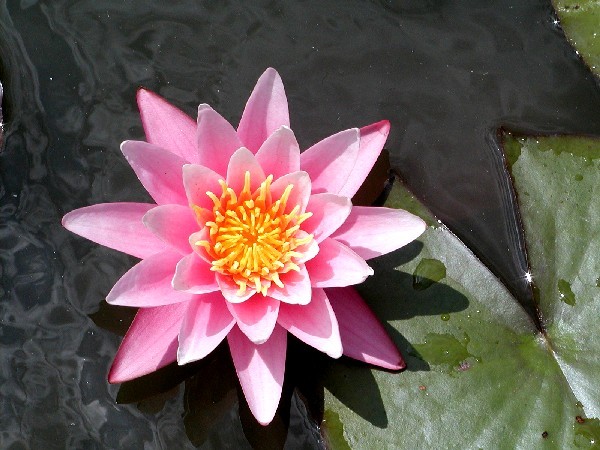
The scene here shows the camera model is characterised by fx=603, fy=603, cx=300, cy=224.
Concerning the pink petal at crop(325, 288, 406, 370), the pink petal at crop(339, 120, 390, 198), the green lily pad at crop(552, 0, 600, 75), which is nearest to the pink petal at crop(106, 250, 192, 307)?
the pink petal at crop(325, 288, 406, 370)

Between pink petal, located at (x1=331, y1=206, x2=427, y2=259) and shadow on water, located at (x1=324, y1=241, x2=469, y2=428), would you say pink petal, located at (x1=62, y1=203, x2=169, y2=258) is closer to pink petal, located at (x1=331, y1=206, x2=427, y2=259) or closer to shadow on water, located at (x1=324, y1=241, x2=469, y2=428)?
pink petal, located at (x1=331, y1=206, x2=427, y2=259)

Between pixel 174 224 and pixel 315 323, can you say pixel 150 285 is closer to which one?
pixel 174 224

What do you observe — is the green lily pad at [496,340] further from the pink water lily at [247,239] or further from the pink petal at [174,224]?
the pink petal at [174,224]

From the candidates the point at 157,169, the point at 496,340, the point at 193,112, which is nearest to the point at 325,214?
the point at 157,169

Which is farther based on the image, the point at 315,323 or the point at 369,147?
the point at 369,147

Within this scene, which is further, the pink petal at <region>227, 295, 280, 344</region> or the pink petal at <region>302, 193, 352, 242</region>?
the pink petal at <region>302, 193, 352, 242</region>
